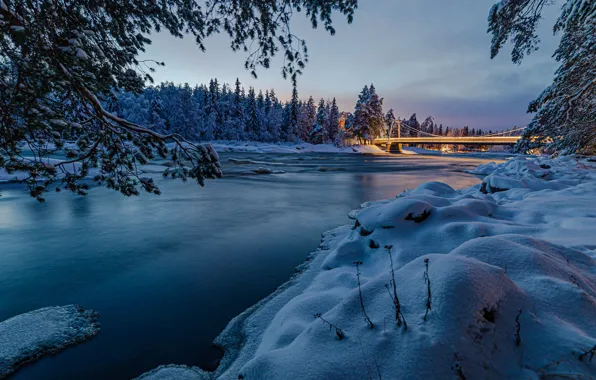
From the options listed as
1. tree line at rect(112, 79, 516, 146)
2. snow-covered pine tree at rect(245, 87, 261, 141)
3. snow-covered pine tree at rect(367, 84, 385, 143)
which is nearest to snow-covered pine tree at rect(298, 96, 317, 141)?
tree line at rect(112, 79, 516, 146)

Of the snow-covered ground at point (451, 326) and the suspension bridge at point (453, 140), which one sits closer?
the snow-covered ground at point (451, 326)

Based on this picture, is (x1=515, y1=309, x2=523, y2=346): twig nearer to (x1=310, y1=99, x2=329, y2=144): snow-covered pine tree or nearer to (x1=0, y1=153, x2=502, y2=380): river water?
(x1=0, y1=153, x2=502, y2=380): river water

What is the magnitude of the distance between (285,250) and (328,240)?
1387 mm

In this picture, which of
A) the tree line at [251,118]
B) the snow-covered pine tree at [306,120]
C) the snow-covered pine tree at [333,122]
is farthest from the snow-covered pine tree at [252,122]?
the snow-covered pine tree at [333,122]

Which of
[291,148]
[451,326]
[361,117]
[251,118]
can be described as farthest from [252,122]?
[451,326]

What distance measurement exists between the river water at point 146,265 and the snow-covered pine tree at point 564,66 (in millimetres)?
6639

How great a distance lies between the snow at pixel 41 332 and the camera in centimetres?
334

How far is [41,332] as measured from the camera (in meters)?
3.79

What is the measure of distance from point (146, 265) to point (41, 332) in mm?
2515

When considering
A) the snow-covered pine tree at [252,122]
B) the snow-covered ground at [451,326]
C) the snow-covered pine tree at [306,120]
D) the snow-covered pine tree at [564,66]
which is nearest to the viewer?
the snow-covered ground at [451,326]

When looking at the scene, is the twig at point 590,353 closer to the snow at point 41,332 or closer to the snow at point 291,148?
the snow at point 41,332

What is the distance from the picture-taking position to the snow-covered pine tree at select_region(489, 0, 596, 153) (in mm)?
5148

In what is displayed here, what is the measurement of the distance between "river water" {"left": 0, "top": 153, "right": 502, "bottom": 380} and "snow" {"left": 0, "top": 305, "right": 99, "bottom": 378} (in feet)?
0.52

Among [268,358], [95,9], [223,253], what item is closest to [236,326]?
[268,358]
